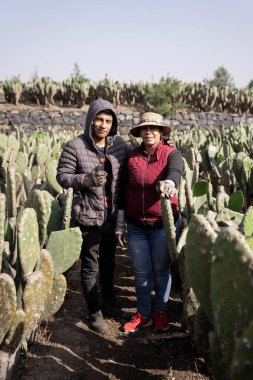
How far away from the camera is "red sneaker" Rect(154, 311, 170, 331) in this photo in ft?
8.86

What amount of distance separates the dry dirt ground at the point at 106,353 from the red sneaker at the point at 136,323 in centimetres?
3

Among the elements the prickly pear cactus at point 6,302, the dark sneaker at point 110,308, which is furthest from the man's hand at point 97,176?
the dark sneaker at point 110,308

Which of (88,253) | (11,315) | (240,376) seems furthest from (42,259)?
(240,376)

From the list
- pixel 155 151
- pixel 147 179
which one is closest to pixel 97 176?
pixel 147 179

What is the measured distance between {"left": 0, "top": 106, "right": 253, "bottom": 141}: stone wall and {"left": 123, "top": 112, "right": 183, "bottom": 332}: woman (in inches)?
466

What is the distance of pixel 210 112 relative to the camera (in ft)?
61.1

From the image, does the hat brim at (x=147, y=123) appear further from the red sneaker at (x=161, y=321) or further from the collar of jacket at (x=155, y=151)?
the red sneaker at (x=161, y=321)

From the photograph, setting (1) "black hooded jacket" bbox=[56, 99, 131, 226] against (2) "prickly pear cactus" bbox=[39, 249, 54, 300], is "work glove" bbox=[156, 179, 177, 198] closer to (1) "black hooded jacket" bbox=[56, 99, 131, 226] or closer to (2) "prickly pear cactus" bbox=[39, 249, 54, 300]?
(1) "black hooded jacket" bbox=[56, 99, 131, 226]

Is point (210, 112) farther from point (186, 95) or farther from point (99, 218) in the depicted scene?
point (99, 218)

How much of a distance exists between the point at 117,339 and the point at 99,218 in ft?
2.74

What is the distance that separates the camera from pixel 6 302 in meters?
1.72

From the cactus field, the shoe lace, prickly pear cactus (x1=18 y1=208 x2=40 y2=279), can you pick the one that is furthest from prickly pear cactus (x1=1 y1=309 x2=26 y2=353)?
the shoe lace

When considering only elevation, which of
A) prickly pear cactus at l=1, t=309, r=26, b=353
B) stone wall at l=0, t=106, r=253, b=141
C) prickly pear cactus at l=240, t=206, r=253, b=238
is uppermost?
stone wall at l=0, t=106, r=253, b=141

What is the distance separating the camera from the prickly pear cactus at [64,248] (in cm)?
224
